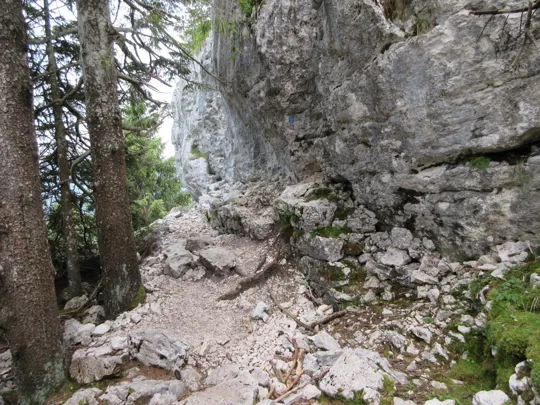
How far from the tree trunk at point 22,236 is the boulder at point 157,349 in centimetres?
100

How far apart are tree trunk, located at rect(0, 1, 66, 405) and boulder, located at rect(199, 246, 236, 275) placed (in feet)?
10.2

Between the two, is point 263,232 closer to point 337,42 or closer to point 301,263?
point 301,263

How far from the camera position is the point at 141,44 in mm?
6258

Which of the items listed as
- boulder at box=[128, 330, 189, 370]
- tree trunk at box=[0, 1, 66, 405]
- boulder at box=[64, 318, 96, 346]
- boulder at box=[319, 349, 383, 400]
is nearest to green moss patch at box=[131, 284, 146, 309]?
boulder at box=[64, 318, 96, 346]

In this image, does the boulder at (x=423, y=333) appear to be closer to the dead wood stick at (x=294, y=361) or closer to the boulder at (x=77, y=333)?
the dead wood stick at (x=294, y=361)

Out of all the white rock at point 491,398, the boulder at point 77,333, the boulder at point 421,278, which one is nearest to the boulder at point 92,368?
the boulder at point 77,333

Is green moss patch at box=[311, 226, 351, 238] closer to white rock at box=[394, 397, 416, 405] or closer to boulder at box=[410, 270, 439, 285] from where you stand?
boulder at box=[410, 270, 439, 285]

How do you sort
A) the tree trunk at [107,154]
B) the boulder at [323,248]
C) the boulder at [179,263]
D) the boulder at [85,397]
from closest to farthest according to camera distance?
the boulder at [85,397]
the tree trunk at [107,154]
the boulder at [323,248]
the boulder at [179,263]

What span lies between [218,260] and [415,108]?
192 inches

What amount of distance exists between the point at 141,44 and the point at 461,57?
5.99 metres

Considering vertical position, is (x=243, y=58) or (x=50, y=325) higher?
(x=243, y=58)

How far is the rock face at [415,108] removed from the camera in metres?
3.83

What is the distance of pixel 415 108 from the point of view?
14.9 feet

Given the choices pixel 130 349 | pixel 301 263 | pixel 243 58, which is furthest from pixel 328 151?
pixel 130 349
